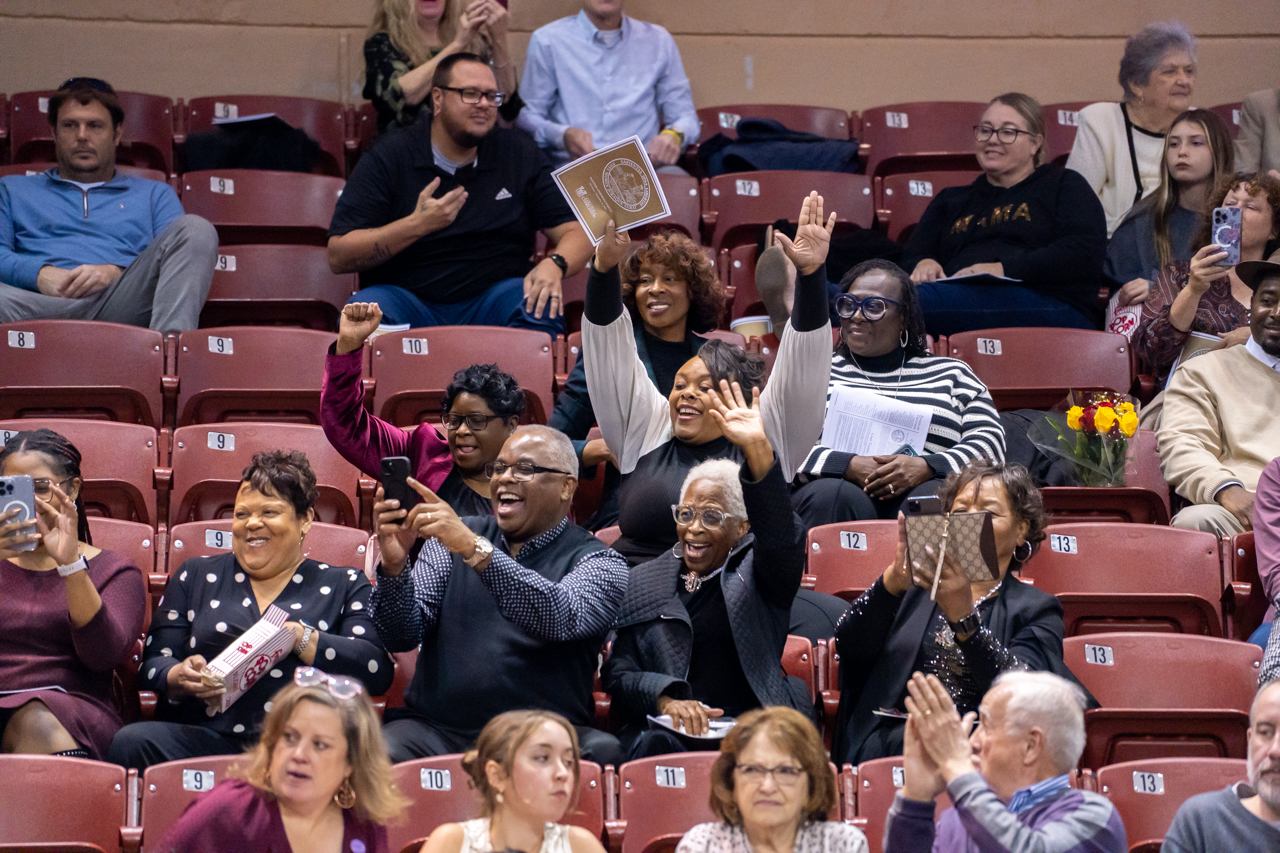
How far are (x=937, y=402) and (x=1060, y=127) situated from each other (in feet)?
8.90

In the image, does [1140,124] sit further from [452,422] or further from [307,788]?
[307,788]

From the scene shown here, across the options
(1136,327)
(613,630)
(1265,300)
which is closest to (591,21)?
(1136,327)

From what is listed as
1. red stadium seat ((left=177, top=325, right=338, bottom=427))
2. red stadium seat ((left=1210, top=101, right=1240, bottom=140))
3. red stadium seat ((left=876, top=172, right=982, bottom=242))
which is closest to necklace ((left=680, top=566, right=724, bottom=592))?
red stadium seat ((left=177, top=325, right=338, bottom=427))

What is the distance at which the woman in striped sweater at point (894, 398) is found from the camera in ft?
13.3

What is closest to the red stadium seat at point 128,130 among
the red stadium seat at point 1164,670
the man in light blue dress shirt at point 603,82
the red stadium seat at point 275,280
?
the red stadium seat at point 275,280

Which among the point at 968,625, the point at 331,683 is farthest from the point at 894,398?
the point at 331,683

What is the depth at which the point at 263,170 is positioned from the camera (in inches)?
227

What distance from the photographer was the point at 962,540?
2.96m

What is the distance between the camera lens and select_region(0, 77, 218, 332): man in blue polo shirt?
4902 mm

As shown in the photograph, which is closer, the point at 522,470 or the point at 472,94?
the point at 522,470

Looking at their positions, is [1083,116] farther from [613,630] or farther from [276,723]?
[276,723]

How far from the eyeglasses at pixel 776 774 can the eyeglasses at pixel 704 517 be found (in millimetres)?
810

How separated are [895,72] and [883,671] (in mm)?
4334

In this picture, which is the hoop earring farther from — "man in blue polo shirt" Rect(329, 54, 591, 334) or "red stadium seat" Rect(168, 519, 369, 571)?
"man in blue polo shirt" Rect(329, 54, 591, 334)
